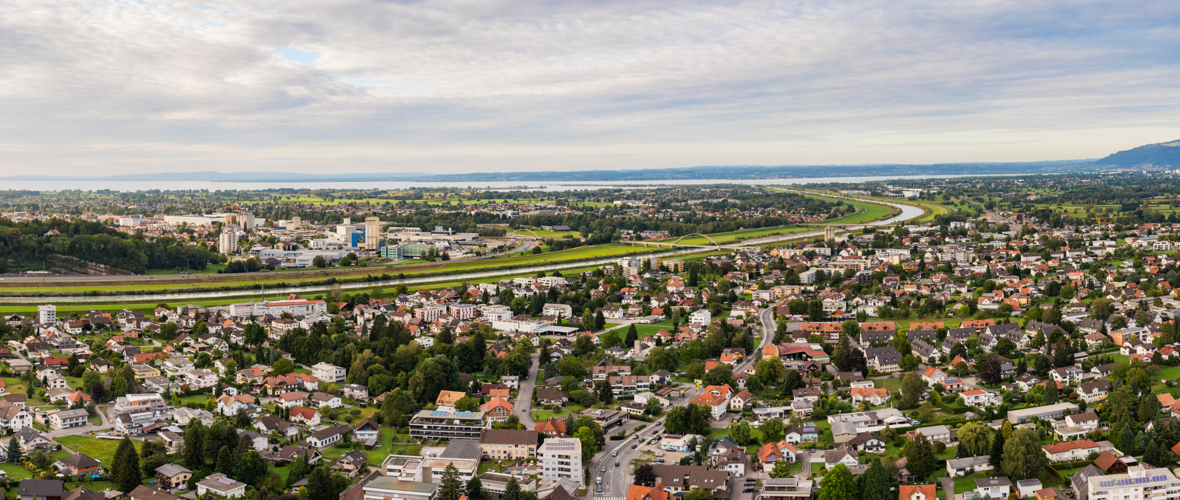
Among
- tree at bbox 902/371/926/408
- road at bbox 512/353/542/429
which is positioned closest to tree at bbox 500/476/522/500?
road at bbox 512/353/542/429

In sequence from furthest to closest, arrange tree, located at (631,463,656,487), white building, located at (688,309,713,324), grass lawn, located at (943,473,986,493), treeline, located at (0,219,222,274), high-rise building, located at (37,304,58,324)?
treeline, located at (0,219,222,274) < high-rise building, located at (37,304,58,324) < white building, located at (688,309,713,324) < tree, located at (631,463,656,487) < grass lawn, located at (943,473,986,493)

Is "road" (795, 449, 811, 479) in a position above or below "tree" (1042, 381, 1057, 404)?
below

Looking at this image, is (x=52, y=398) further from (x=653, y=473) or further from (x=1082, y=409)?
(x=1082, y=409)

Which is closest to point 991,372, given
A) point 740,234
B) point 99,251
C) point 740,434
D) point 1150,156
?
point 740,434

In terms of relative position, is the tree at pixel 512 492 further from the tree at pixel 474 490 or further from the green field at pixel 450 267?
the green field at pixel 450 267

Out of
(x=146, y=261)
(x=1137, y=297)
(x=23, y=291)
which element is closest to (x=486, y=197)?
(x=146, y=261)

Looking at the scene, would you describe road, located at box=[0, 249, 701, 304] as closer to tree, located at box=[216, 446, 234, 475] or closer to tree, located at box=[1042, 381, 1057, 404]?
tree, located at box=[216, 446, 234, 475]
